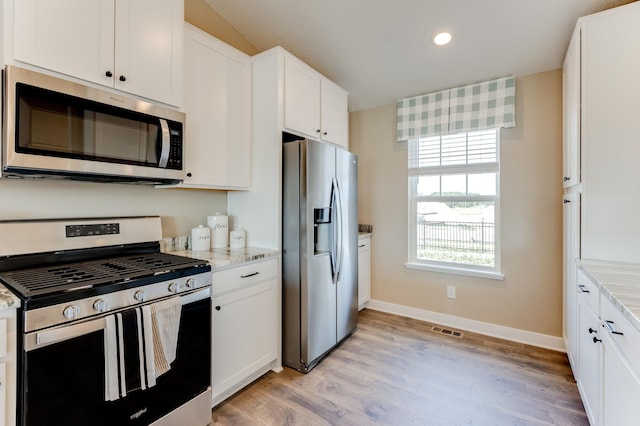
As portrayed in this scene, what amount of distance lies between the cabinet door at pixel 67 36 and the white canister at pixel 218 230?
1098 mm

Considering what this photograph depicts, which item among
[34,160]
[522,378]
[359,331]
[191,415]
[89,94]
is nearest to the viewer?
[34,160]

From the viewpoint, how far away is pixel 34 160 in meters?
1.28

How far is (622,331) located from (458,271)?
1.93 meters

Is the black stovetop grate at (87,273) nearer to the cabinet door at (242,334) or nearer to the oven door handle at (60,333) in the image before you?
the oven door handle at (60,333)

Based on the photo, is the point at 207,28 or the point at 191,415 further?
the point at 207,28

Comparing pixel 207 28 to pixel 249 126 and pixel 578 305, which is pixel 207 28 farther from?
pixel 578 305

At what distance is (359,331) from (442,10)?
2787mm

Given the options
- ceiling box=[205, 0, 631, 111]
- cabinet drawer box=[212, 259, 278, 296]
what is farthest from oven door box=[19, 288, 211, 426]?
ceiling box=[205, 0, 631, 111]

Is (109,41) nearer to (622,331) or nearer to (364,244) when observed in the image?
(622,331)

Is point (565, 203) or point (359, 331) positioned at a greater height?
point (565, 203)

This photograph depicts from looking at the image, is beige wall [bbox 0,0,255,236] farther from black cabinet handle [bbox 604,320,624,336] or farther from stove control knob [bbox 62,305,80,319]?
black cabinet handle [bbox 604,320,624,336]

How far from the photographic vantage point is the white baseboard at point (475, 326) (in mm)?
2602

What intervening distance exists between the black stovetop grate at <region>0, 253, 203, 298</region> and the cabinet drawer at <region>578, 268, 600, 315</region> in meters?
1.99

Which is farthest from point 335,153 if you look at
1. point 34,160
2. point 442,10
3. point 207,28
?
point 34,160
